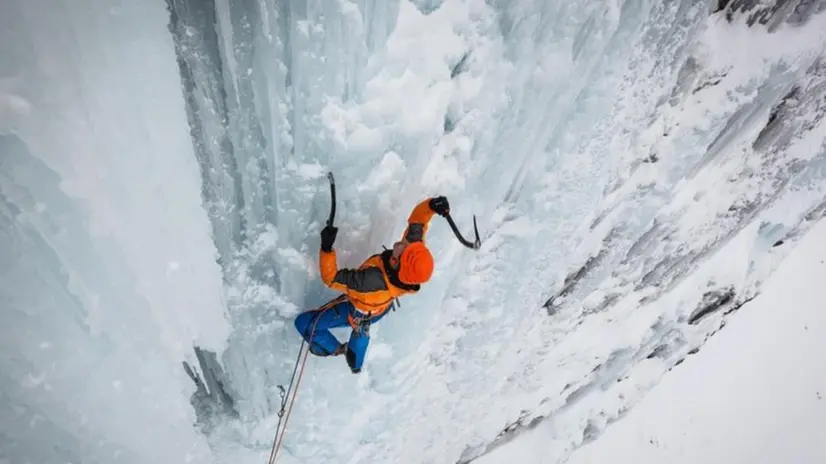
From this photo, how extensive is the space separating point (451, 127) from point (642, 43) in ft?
3.74

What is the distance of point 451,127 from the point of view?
249 centimetres

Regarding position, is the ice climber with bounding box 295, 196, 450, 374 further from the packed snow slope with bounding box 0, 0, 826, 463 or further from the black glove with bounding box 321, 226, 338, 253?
the packed snow slope with bounding box 0, 0, 826, 463

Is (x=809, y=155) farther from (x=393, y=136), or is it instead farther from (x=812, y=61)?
(x=393, y=136)

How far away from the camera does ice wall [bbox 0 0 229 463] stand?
1.69m

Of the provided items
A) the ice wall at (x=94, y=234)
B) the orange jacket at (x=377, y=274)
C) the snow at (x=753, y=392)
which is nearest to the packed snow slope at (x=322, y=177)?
the ice wall at (x=94, y=234)

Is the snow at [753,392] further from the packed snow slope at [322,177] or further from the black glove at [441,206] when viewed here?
the black glove at [441,206]

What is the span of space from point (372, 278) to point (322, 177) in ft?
1.62

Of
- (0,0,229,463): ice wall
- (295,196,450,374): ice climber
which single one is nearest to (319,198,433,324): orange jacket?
(295,196,450,374): ice climber

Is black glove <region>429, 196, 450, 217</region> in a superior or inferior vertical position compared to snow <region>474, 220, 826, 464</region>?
inferior

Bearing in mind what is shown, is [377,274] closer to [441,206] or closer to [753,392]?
[441,206]

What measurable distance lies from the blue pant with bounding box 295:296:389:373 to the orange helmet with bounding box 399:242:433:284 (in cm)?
55

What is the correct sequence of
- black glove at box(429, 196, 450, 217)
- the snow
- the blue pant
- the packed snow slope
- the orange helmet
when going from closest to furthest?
the packed snow slope → the orange helmet → black glove at box(429, 196, 450, 217) → the blue pant → the snow

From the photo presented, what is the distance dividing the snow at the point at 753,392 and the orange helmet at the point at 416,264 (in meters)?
6.50

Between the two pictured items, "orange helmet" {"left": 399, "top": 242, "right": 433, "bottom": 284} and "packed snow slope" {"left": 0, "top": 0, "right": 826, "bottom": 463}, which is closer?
"packed snow slope" {"left": 0, "top": 0, "right": 826, "bottom": 463}
